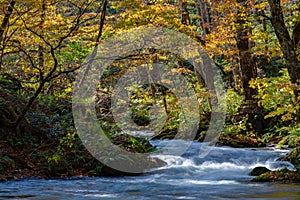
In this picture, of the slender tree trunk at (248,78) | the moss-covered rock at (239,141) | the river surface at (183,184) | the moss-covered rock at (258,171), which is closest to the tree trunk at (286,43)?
the moss-covered rock at (258,171)

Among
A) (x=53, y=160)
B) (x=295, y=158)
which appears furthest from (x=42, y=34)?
(x=295, y=158)

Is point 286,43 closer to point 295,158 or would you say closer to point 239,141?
point 295,158

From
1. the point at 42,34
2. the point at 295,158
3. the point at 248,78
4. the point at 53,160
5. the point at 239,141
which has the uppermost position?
the point at 42,34

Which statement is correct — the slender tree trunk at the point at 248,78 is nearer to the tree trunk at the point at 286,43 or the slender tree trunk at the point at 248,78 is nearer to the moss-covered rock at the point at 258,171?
the tree trunk at the point at 286,43

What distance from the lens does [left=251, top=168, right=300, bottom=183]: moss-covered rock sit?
7296mm

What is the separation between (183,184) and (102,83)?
21.8 ft

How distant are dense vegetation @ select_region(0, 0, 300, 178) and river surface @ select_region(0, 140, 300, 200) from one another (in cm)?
95

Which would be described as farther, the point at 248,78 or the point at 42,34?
the point at 248,78

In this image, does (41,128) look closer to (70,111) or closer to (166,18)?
(70,111)

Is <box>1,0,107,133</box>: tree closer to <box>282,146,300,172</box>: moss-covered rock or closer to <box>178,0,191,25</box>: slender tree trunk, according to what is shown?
<box>178,0,191,25</box>: slender tree trunk

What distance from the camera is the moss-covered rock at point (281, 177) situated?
7296 millimetres

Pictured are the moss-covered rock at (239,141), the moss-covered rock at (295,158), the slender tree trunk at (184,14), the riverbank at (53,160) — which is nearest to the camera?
the moss-covered rock at (295,158)

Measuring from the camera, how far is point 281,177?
7.45 metres

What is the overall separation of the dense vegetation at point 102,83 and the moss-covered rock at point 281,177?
0.98m
